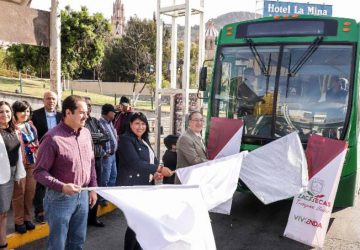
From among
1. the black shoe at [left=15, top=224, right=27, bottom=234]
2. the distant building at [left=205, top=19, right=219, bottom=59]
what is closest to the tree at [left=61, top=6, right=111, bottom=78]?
the distant building at [left=205, top=19, right=219, bottom=59]

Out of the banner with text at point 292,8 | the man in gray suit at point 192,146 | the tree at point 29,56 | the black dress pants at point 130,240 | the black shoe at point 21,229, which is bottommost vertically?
the black shoe at point 21,229

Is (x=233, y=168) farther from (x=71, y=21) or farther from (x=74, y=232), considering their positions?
(x=71, y=21)

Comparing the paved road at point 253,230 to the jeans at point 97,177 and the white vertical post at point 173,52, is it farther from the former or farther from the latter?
the white vertical post at point 173,52

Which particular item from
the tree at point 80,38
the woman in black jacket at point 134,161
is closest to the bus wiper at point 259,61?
the woman in black jacket at point 134,161

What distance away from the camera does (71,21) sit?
97.0ft

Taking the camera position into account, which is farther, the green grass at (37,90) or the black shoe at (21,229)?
the green grass at (37,90)

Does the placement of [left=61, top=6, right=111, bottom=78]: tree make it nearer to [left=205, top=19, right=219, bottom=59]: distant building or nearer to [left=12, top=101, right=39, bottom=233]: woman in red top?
[left=205, top=19, right=219, bottom=59]: distant building

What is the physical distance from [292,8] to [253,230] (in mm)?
25711

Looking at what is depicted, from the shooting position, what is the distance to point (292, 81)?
6.16 meters

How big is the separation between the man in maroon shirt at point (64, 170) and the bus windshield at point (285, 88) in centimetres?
352

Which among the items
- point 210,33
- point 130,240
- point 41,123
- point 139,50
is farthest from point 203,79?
point 210,33

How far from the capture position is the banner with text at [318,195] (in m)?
5.00

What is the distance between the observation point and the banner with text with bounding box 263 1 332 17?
27.3 metres

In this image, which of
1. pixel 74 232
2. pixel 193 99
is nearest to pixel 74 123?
pixel 74 232
